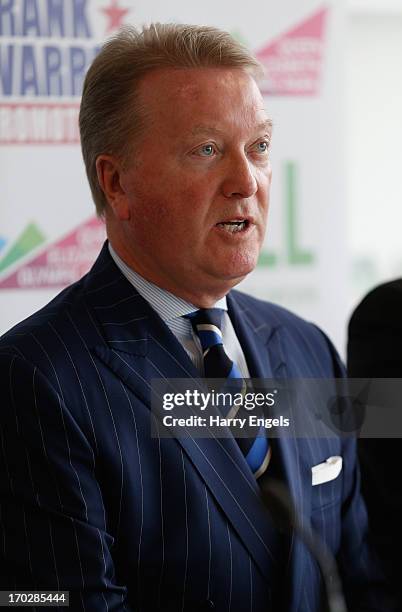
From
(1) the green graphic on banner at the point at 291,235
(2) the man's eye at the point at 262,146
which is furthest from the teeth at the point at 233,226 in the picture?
(1) the green graphic on banner at the point at 291,235

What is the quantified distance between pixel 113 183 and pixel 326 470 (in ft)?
1.72

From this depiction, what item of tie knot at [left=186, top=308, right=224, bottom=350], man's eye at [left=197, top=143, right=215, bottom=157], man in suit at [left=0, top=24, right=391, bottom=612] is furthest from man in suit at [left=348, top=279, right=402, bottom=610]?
man's eye at [left=197, top=143, right=215, bottom=157]

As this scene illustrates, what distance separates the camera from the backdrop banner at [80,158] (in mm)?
1877

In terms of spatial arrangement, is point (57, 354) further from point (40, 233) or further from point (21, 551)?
point (40, 233)

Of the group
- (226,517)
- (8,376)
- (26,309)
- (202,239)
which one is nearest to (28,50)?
(26,309)

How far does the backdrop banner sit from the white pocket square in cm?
86

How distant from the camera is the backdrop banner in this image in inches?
73.9

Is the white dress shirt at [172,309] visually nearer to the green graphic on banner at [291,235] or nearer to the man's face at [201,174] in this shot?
the man's face at [201,174]

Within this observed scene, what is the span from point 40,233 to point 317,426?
91 cm

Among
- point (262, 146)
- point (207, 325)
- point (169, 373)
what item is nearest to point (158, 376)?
point (169, 373)

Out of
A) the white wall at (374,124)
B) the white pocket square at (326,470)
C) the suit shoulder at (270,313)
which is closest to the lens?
the white pocket square at (326,470)

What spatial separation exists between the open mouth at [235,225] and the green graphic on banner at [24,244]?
0.85 metres

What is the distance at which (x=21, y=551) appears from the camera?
1034 mm

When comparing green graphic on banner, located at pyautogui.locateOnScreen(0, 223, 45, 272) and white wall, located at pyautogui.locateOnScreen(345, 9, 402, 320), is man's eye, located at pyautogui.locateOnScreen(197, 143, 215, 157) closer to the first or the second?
green graphic on banner, located at pyautogui.locateOnScreen(0, 223, 45, 272)
